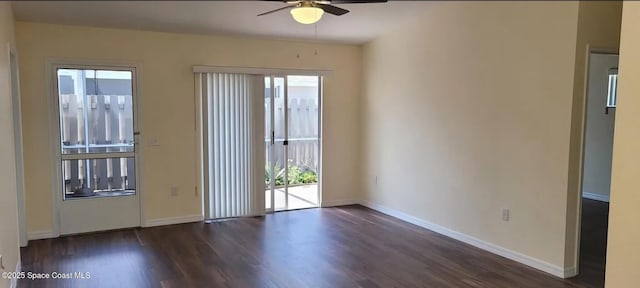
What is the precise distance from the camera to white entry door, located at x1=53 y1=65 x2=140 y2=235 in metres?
4.59

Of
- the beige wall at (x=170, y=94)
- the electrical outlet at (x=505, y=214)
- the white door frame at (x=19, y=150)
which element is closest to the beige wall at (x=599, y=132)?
the electrical outlet at (x=505, y=214)

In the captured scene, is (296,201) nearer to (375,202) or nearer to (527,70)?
(375,202)

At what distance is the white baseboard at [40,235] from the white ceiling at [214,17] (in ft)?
6.91

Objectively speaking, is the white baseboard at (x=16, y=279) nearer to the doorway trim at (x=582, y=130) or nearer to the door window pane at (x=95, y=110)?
the door window pane at (x=95, y=110)

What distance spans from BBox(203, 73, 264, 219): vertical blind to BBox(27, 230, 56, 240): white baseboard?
1.61 metres

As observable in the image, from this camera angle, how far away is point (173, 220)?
5.12 metres

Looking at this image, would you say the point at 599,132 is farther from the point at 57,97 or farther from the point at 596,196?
the point at 57,97

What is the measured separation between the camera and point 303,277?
3.52 m

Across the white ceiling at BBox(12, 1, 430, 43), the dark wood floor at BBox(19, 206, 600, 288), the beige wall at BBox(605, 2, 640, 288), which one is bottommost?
the dark wood floor at BBox(19, 206, 600, 288)

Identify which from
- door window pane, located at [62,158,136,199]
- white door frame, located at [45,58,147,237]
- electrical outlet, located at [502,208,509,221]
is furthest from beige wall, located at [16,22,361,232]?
electrical outlet, located at [502,208,509,221]

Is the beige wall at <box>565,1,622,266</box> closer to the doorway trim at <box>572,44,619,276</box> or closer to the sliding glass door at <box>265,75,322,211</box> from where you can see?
the doorway trim at <box>572,44,619,276</box>

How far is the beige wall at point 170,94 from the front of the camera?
14.4 ft

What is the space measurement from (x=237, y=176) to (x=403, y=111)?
7.14 feet

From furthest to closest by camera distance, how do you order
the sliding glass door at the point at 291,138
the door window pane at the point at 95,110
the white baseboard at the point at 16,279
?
1. the sliding glass door at the point at 291,138
2. the door window pane at the point at 95,110
3. the white baseboard at the point at 16,279
